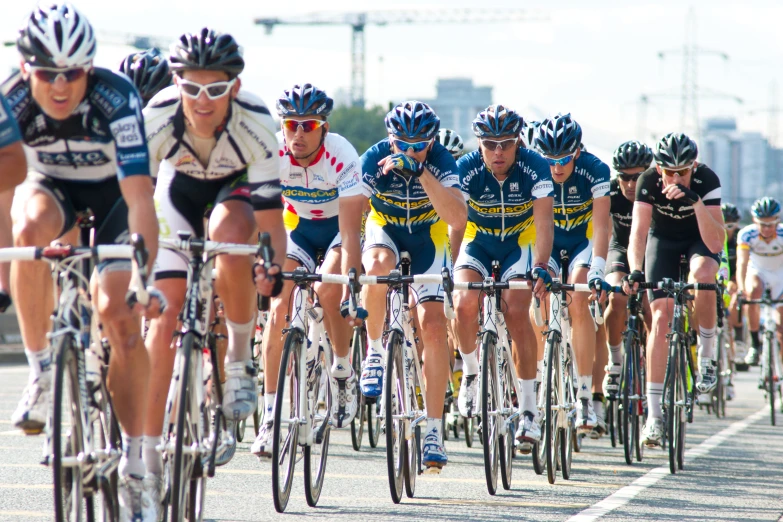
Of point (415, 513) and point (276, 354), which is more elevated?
point (276, 354)

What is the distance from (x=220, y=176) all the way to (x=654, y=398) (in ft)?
15.0

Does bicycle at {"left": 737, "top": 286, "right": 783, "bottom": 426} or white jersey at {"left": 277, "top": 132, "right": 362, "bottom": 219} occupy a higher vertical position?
white jersey at {"left": 277, "top": 132, "right": 362, "bottom": 219}

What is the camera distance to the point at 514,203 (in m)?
9.03

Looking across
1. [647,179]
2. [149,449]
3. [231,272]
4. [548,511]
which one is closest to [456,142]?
[647,179]

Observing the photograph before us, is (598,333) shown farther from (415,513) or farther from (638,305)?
(415,513)

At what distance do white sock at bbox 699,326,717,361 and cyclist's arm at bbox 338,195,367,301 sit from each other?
3.83 m

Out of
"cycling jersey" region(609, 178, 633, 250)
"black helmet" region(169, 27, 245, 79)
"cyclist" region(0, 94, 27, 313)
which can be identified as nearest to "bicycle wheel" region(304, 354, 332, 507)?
"black helmet" region(169, 27, 245, 79)

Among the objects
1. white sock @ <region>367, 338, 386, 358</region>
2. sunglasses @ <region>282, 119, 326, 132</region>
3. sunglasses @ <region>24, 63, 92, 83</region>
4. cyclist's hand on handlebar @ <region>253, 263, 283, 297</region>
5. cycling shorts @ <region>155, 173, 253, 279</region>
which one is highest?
sunglasses @ <region>282, 119, 326, 132</region>

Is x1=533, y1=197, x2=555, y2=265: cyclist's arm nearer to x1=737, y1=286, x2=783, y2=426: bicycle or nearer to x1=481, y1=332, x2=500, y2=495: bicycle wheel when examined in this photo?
x1=481, y1=332, x2=500, y2=495: bicycle wheel

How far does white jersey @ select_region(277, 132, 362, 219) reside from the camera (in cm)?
836

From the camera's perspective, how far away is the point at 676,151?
31.7 ft

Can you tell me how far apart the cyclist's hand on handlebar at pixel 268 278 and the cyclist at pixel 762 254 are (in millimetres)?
12280

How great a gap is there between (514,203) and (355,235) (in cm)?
Result: 181

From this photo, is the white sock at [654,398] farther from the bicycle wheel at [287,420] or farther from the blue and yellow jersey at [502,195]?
the bicycle wheel at [287,420]
